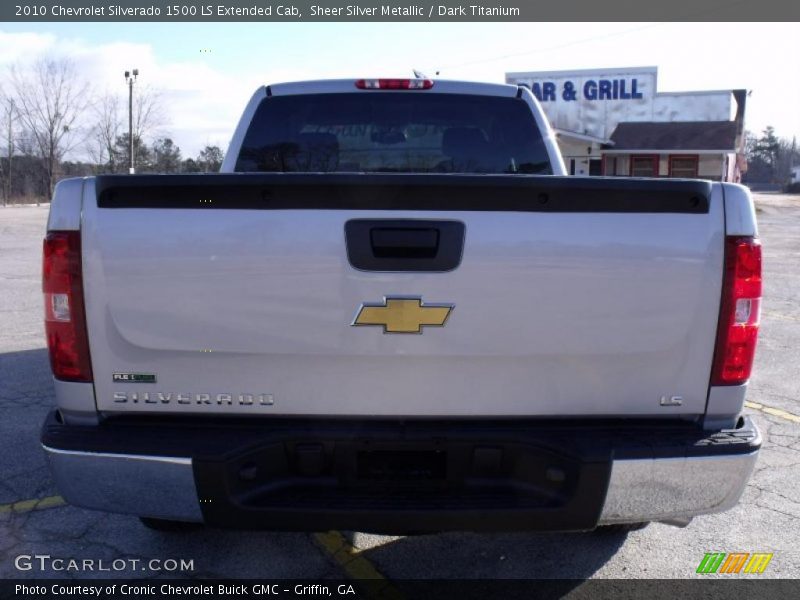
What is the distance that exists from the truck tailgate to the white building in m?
32.3

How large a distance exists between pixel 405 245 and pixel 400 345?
0.34 metres

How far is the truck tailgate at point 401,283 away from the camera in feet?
8.33

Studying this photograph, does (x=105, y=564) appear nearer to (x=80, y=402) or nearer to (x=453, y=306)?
(x=80, y=402)

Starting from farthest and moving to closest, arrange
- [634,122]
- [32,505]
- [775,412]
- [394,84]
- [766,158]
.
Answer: [766,158] → [634,122] → [775,412] → [394,84] → [32,505]

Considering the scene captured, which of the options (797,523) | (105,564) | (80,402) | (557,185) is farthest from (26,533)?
(797,523)

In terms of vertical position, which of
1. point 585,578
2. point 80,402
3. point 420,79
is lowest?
point 585,578

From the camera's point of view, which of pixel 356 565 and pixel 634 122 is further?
pixel 634 122

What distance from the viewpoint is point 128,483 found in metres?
2.57

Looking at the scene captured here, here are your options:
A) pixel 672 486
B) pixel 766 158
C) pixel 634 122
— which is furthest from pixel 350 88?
pixel 766 158

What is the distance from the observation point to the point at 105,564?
338 centimetres

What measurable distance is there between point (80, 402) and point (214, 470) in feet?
1.85

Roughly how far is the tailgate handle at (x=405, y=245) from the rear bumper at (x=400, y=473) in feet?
1.87

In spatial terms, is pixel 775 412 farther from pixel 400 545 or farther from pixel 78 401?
pixel 78 401

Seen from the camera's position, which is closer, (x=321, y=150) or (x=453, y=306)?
(x=453, y=306)
